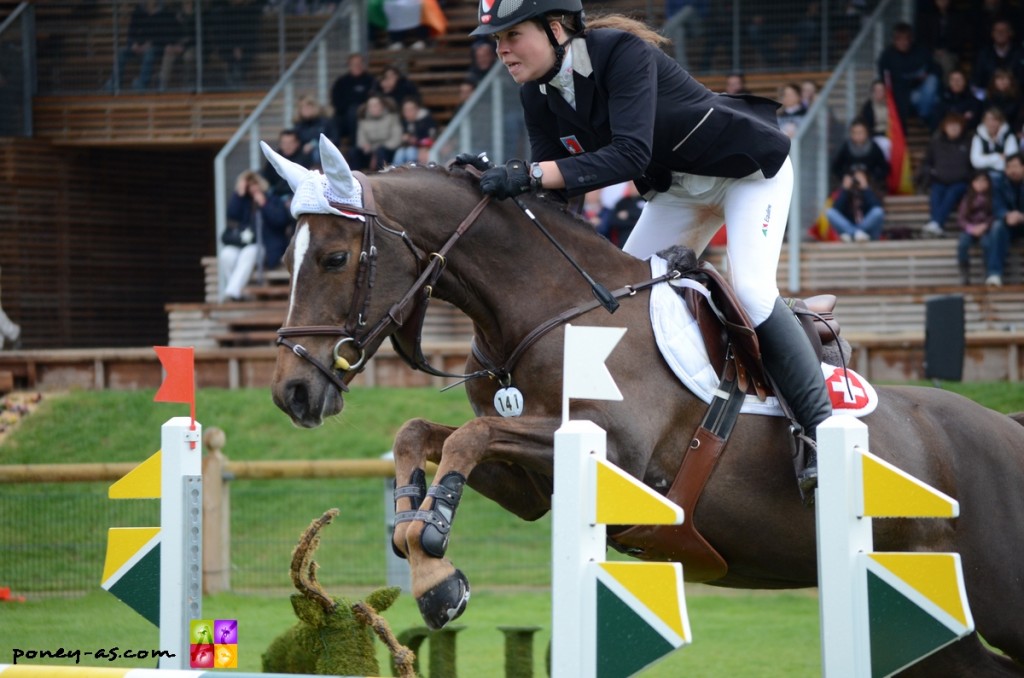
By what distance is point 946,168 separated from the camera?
525 inches

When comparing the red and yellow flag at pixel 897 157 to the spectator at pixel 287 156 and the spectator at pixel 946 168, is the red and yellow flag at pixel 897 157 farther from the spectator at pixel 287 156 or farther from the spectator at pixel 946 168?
the spectator at pixel 287 156

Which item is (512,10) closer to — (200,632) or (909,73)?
(200,632)

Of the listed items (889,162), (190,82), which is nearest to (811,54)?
(889,162)

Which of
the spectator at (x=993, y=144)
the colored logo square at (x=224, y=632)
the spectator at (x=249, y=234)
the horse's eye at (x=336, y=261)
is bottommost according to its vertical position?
the spectator at (x=249, y=234)

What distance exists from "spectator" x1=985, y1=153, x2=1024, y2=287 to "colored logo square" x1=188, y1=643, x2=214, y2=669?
9984mm

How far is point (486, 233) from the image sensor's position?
4426mm

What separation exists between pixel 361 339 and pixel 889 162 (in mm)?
10854

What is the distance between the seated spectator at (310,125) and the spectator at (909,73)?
5956mm

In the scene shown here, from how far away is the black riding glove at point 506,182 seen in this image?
4.38 meters

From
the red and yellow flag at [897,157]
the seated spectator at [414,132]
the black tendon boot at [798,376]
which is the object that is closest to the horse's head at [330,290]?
the black tendon boot at [798,376]

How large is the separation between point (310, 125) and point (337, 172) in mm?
11157

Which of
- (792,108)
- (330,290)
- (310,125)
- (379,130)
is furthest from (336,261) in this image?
(310,125)

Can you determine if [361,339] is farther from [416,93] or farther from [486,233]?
[416,93]

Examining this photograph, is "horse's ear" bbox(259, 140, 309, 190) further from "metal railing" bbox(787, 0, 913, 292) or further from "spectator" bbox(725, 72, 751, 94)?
"spectator" bbox(725, 72, 751, 94)
